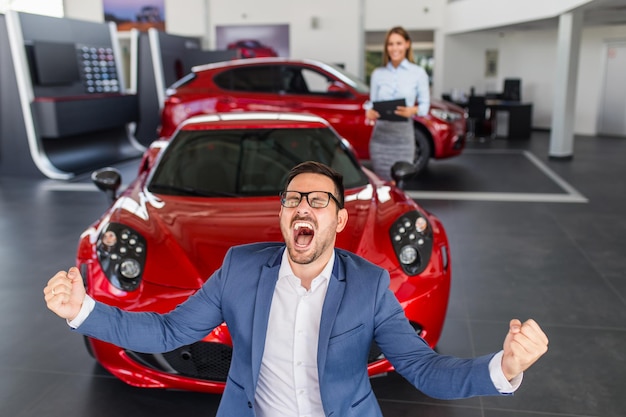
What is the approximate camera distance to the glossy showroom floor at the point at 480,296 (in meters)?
2.59

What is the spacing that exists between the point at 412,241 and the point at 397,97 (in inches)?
90.1

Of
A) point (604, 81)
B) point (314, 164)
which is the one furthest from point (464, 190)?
point (604, 81)

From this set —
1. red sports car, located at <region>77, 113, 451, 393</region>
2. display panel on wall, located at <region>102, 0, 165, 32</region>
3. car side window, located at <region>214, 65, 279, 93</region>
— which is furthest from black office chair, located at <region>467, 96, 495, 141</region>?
red sports car, located at <region>77, 113, 451, 393</region>

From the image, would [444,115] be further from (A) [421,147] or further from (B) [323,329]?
(B) [323,329]

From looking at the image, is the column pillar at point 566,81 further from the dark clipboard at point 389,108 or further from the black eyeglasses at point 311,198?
the black eyeglasses at point 311,198

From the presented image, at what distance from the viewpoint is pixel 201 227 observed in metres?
2.75

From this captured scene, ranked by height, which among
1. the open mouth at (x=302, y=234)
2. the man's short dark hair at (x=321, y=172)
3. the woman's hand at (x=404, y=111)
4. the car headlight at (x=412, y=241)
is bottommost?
the car headlight at (x=412, y=241)

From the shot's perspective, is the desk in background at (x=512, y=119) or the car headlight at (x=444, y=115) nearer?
the car headlight at (x=444, y=115)

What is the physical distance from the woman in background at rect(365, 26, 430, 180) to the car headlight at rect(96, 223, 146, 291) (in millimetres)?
2588

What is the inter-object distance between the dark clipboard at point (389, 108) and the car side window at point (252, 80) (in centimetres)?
385

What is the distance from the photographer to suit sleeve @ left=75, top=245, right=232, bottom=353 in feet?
4.87

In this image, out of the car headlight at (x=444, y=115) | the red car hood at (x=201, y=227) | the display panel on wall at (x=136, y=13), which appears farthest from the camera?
the display panel on wall at (x=136, y=13)

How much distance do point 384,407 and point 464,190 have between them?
5.28 m

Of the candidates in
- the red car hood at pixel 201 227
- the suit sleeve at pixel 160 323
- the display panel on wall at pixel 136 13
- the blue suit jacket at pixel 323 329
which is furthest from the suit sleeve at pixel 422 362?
the display panel on wall at pixel 136 13
